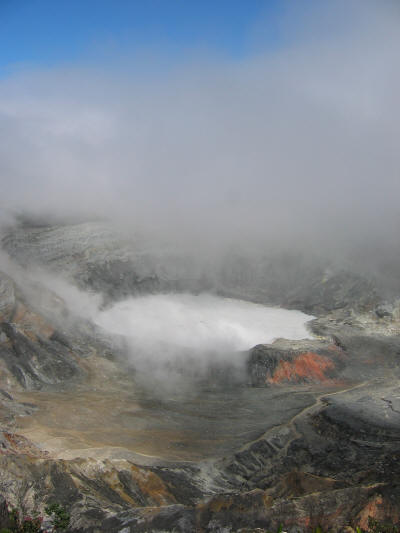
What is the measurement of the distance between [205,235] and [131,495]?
3041 inches

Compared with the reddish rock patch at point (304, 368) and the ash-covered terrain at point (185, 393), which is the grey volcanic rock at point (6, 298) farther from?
the reddish rock patch at point (304, 368)

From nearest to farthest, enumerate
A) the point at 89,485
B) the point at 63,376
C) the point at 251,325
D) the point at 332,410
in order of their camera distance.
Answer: the point at 89,485 < the point at 332,410 < the point at 63,376 < the point at 251,325

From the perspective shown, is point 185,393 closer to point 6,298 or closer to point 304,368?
point 304,368

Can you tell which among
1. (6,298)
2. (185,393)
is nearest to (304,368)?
(185,393)

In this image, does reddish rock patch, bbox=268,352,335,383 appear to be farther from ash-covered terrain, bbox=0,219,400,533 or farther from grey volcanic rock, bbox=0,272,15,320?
grey volcanic rock, bbox=0,272,15,320

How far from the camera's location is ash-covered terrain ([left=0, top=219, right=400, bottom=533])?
22.5 meters

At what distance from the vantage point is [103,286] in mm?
78375

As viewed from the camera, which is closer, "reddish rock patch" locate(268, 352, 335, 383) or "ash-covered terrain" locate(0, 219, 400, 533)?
"ash-covered terrain" locate(0, 219, 400, 533)

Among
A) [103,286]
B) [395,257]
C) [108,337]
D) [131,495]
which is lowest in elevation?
[131,495]

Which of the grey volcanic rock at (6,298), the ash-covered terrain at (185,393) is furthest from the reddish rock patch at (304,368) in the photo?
the grey volcanic rock at (6,298)

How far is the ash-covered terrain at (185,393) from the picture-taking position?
73.9 feet

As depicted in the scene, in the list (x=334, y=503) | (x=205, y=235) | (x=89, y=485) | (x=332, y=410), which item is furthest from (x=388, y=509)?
(x=205, y=235)

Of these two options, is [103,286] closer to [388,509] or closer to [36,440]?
[36,440]

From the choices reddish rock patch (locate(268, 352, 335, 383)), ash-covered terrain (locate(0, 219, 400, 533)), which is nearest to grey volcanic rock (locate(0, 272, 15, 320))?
ash-covered terrain (locate(0, 219, 400, 533))
